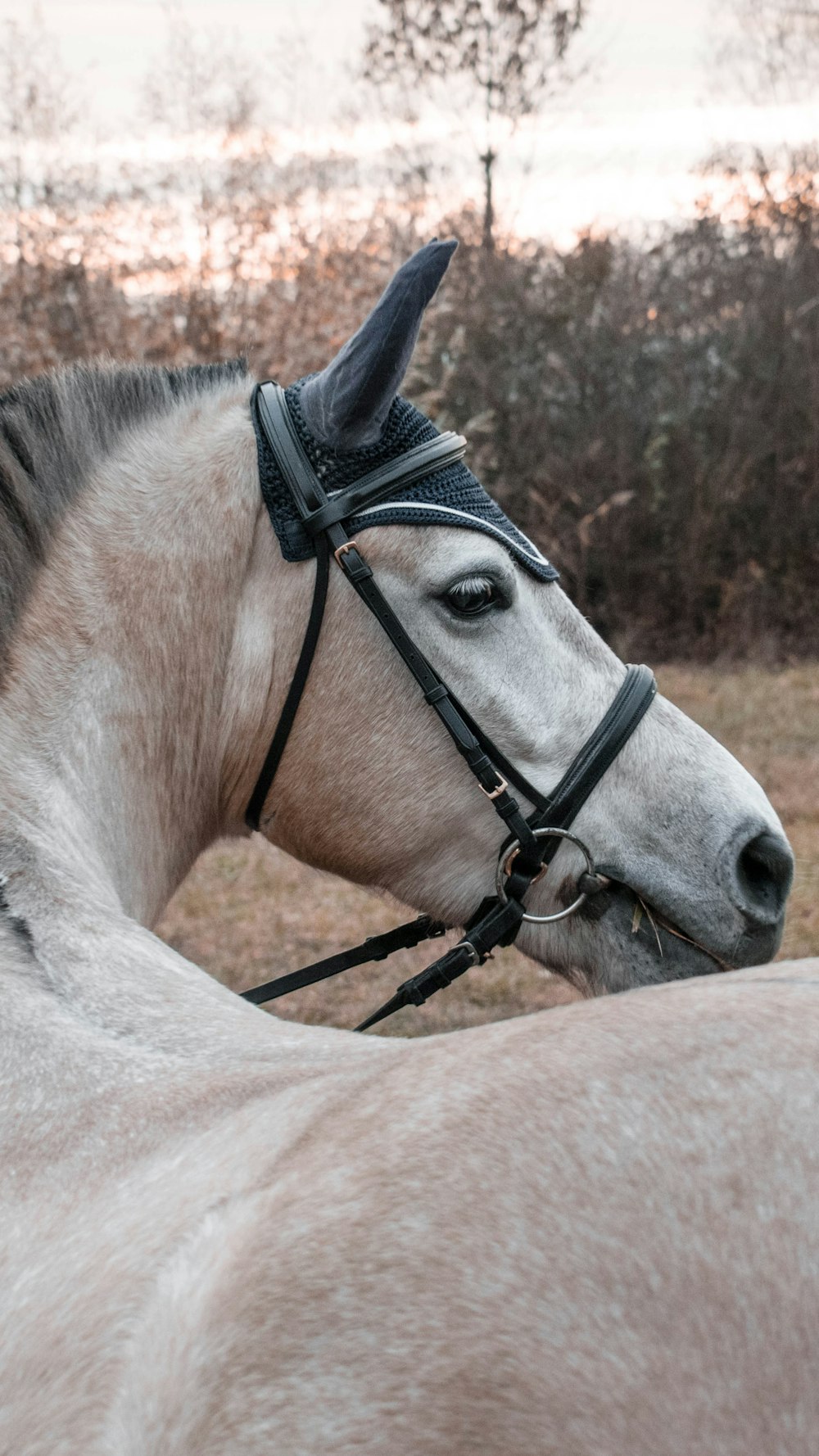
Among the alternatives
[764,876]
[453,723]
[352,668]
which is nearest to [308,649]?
[352,668]

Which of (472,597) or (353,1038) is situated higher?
(472,597)

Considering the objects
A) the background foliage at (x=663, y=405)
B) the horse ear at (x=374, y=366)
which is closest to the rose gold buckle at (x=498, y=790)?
the horse ear at (x=374, y=366)

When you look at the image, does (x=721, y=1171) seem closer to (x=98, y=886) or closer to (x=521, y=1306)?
(x=521, y=1306)

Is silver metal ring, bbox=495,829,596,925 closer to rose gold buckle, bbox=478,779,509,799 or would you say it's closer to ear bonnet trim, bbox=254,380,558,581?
rose gold buckle, bbox=478,779,509,799

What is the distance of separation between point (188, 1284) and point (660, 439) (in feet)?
39.1

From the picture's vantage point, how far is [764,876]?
2.30 meters

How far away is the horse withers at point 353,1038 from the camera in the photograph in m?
1.01

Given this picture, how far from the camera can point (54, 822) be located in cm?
196

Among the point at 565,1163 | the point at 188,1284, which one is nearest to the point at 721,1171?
the point at 565,1163

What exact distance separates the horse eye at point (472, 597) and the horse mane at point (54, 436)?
64 centimetres

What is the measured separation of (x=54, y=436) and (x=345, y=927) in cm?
415

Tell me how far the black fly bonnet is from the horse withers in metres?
0.01

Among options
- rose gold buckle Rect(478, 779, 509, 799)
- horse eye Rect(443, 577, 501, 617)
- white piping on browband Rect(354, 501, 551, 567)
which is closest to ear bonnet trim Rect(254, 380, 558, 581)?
white piping on browband Rect(354, 501, 551, 567)

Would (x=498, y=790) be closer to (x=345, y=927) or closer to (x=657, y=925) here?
(x=657, y=925)
